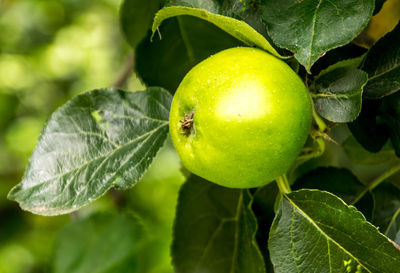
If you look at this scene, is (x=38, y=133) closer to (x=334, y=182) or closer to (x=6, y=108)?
(x=6, y=108)

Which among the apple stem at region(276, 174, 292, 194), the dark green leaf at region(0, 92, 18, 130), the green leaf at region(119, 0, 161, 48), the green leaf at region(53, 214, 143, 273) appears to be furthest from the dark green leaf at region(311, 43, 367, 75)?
Result: the dark green leaf at region(0, 92, 18, 130)

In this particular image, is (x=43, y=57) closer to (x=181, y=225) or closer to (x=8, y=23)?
(x=8, y=23)

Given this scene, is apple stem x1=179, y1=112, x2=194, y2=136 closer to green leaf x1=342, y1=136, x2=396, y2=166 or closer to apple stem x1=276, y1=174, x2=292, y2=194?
apple stem x1=276, y1=174, x2=292, y2=194

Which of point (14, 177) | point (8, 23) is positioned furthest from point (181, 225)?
point (8, 23)

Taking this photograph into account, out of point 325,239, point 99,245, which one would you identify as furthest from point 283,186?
point 99,245

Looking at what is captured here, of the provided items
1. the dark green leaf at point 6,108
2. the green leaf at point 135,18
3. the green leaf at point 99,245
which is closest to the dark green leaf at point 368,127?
the green leaf at point 135,18
